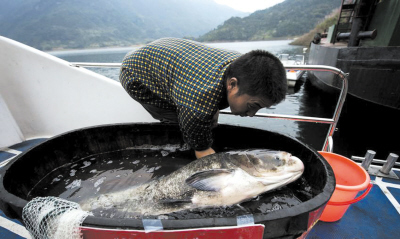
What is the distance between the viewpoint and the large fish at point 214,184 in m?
1.79

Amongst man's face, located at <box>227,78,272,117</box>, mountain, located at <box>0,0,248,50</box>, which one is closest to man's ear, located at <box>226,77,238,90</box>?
man's face, located at <box>227,78,272,117</box>

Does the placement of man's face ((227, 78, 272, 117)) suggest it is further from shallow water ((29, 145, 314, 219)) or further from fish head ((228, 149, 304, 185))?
shallow water ((29, 145, 314, 219))

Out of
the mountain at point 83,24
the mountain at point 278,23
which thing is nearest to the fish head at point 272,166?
the mountain at point 278,23

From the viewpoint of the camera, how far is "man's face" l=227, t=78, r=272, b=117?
1503mm

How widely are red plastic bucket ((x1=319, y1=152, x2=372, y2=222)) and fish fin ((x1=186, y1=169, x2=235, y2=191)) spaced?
0.95m

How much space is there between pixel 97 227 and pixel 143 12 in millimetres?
229897

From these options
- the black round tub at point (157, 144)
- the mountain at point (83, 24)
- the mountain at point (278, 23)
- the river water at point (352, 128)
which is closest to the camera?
the black round tub at point (157, 144)

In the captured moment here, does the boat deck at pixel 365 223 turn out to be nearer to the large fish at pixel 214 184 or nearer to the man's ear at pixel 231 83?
the large fish at pixel 214 184

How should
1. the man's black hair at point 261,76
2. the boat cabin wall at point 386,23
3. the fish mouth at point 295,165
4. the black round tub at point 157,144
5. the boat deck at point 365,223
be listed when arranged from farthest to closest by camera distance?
the boat cabin wall at point 386,23 → the boat deck at point 365,223 → the fish mouth at point 295,165 → the man's black hair at point 261,76 → the black round tub at point 157,144

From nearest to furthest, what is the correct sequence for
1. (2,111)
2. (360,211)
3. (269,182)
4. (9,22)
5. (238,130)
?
(269,182), (360,211), (238,130), (2,111), (9,22)

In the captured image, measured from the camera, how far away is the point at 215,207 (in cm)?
185

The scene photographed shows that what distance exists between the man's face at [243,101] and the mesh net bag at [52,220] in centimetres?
131

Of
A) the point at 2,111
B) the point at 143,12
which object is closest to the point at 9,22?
the point at 143,12

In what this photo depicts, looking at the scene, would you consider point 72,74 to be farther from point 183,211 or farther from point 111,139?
point 183,211
